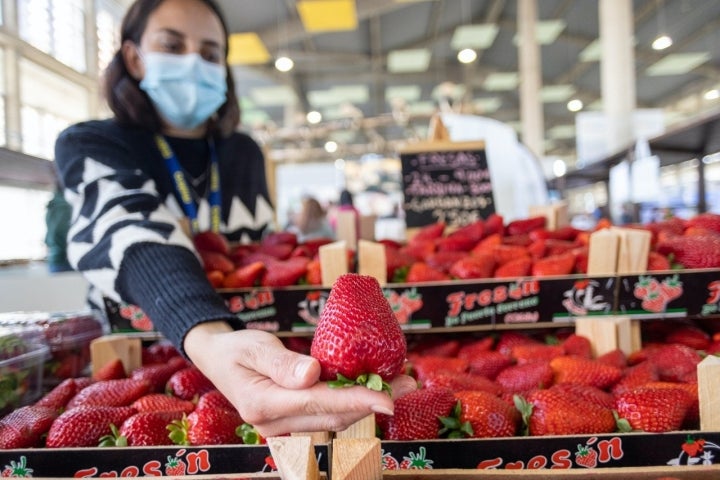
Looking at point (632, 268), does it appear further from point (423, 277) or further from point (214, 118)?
point (214, 118)

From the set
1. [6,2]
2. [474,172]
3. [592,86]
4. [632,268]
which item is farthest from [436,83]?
[632,268]

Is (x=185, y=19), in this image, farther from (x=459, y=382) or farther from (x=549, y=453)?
(x=549, y=453)

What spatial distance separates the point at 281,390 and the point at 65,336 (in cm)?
99

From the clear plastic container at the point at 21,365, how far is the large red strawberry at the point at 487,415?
947 millimetres

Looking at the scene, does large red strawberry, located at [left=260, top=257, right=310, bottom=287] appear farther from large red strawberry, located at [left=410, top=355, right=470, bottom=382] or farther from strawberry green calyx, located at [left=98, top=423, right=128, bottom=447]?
strawberry green calyx, located at [left=98, top=423, right=128, bottom=447]

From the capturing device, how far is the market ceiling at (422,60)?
29.7 feet

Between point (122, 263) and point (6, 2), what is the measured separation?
4.61 metres

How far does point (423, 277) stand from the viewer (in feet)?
4.49

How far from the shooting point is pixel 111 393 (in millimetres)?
1065

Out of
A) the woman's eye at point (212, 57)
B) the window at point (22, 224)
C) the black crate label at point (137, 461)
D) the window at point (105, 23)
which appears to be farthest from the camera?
the window at point (105, 23)

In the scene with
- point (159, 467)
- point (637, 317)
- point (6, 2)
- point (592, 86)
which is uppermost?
point (592, 86)

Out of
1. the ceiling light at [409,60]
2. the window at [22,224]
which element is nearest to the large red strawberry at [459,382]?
the window at [22,224]

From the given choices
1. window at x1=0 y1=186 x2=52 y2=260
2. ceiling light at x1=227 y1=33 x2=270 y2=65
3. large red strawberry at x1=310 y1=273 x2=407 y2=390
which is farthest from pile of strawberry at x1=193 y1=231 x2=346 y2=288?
ceiling light at x1=227 y1=33 x2=270 y2=65

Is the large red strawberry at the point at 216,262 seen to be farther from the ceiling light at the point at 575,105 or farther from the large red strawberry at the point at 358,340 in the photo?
the ceiling light at the point at 575,105
